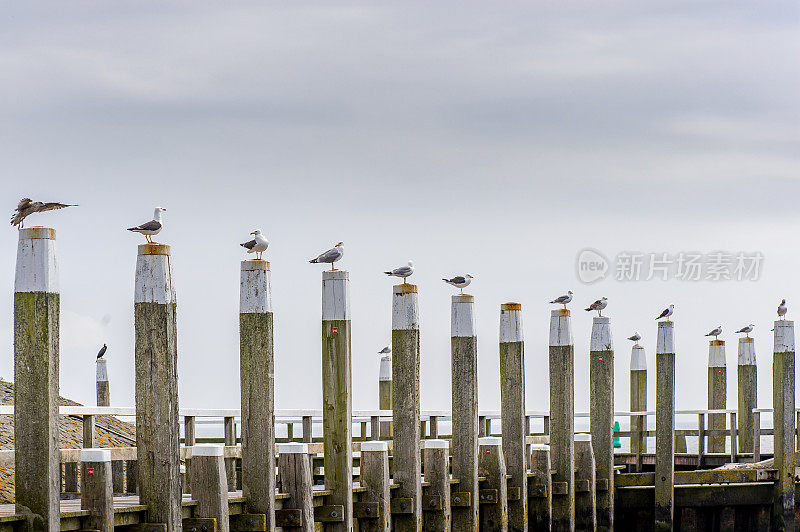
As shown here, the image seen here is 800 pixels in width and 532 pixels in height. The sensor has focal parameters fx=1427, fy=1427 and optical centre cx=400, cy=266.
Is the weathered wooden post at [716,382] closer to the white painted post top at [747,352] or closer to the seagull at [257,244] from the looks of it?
the white painted post top at [747,352]

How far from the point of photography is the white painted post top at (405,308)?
17.8 meters

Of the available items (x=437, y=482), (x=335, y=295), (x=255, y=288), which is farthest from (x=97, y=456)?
(x=437, y=482)

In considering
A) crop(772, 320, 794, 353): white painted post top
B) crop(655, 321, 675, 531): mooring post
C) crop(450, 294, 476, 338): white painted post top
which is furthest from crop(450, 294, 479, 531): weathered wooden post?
crop(772, 320, 794, 353): white painted post top

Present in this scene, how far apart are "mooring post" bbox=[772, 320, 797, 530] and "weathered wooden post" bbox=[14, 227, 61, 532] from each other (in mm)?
15921

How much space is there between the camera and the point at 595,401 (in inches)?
952

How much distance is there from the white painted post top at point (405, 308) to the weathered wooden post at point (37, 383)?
6355 millimetres

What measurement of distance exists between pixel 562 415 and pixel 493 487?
3112mm

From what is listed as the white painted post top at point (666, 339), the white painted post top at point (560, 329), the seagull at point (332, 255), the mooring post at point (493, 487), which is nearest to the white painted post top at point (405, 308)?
the seagull at point (332, 255)

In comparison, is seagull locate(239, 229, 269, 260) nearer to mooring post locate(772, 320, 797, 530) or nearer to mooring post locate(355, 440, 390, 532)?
mooring post locate(355, 440, 390, 532)

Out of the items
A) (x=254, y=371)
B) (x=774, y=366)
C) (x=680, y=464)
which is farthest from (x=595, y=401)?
(x=254, y=371)

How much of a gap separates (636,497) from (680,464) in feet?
18.5

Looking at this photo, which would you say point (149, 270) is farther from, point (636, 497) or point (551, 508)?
point (636, 497)

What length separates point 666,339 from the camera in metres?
24.7

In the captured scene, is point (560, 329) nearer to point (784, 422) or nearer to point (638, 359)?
point (784, 422)
